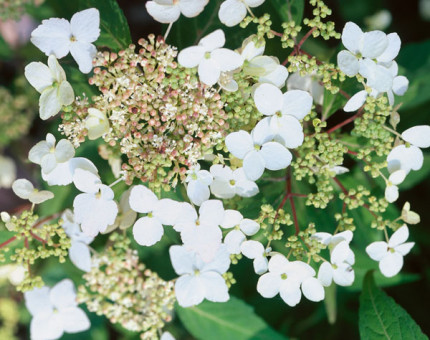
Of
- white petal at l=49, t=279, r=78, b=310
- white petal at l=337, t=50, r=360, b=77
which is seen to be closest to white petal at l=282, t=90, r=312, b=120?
white petal at l=337, t=50, r=360, b=77

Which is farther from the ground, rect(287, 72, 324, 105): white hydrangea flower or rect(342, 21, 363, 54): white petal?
rect(287, 72, 324, 105): white hydrangea flower

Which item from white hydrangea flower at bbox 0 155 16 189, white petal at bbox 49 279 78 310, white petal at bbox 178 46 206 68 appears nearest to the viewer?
white petal at bbox 178 46 206 68

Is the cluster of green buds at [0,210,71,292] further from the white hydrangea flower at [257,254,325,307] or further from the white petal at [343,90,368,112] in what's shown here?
the white petal at [343,90,368,112]

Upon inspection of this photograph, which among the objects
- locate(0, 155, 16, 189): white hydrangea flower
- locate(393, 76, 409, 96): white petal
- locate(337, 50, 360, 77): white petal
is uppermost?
locate(0, 155, 16, 189): white hydrangea flower

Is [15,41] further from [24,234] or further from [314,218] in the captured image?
[314,218]

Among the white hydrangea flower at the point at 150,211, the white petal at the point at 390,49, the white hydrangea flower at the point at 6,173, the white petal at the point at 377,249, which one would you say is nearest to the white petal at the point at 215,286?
the white hydrangea flower at the point at 150,211

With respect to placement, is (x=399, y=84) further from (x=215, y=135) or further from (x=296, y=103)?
(x=215, y=135)

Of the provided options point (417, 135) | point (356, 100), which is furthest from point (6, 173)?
point (417, 135)
